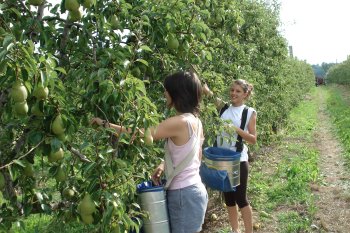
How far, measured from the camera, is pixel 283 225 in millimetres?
4500

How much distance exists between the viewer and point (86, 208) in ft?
6.02

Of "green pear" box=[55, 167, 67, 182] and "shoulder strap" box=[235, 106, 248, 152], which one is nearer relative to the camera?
"green pear" box=[55, 167, 67, 182]

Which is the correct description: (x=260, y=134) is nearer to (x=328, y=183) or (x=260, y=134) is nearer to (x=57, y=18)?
(x=328, y=183)

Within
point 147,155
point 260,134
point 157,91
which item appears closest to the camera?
point 147,155

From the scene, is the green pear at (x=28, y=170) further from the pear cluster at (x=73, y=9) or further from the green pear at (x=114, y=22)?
the green pear at (x=114, y=22)

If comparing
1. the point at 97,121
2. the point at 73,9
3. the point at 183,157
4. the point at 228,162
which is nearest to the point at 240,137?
the point at 228,162

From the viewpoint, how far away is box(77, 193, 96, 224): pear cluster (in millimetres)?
1834

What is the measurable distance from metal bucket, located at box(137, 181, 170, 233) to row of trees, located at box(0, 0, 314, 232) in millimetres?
62

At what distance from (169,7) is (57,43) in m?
0.65

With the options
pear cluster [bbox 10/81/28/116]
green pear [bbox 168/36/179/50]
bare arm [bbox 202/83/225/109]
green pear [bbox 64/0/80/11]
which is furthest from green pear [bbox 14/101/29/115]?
bare arm [bbox 202/83/225/109]

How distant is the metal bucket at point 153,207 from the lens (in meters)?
2.26

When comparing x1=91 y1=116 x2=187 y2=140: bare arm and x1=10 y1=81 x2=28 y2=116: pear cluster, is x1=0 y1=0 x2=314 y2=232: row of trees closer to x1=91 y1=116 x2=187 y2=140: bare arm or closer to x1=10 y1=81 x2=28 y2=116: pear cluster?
x1=10 y1=81 x2=28 y2=116: pear cluster

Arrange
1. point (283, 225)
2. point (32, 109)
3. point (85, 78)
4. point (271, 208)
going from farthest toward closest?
point (271, 208) < point (283, 225) < point (85, 78) < point (32, 109)

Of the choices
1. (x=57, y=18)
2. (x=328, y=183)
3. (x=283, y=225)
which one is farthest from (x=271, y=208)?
(x=57, y=18)
